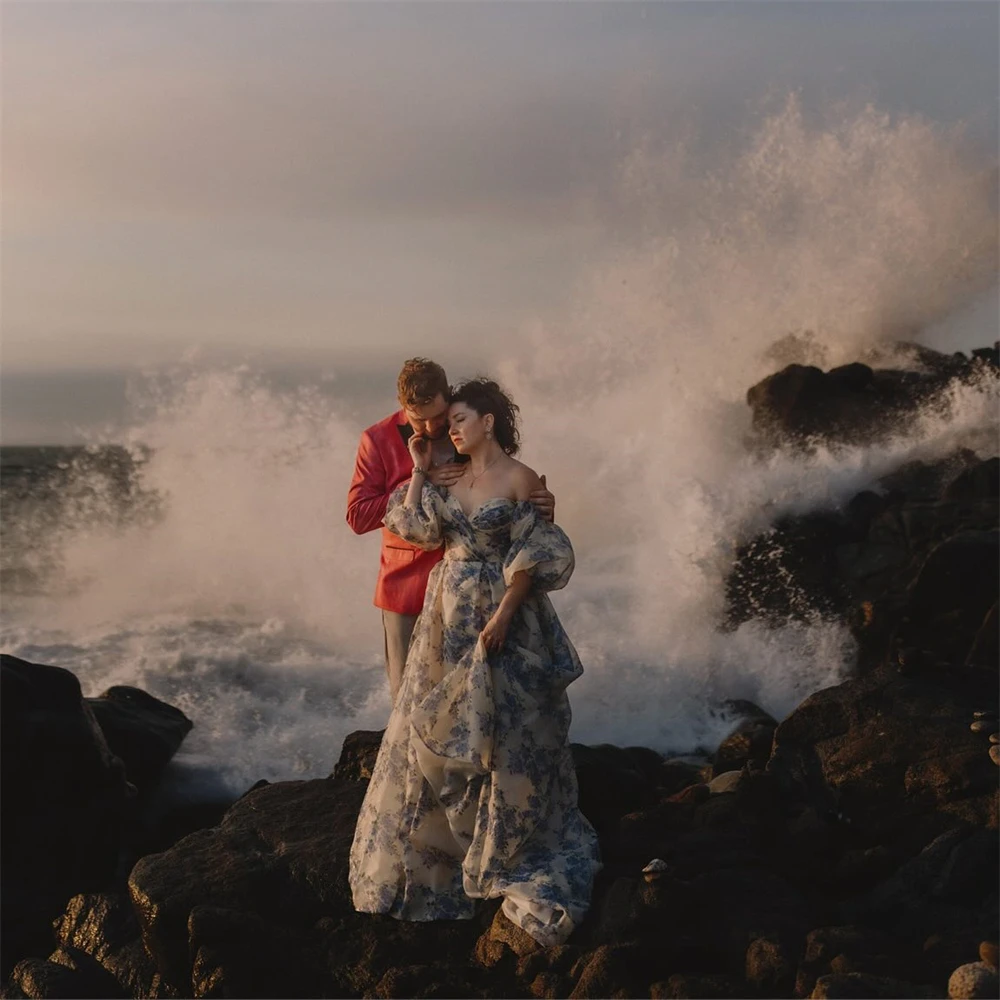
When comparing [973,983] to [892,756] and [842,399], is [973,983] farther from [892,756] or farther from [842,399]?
[842,399]

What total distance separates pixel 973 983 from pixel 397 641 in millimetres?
2812

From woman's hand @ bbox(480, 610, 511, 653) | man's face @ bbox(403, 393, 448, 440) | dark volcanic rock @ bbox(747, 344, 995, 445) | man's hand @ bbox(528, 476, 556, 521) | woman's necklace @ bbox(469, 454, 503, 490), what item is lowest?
woman's hand @ bbox(480, 610, 511, 653)

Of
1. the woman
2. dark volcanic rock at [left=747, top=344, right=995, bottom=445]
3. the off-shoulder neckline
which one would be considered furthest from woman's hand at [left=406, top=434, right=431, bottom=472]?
dark volcanic rock at [left=747, top=344, right=995, bottom=445]

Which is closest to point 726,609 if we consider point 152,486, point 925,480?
point 925,480

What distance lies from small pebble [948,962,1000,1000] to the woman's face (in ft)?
8.78

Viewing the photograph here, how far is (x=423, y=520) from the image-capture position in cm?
538

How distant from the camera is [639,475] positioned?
17.3 m

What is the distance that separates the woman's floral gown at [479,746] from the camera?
5.24 m

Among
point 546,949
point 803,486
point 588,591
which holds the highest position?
point 803,486

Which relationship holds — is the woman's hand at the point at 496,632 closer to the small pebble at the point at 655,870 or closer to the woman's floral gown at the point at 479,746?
the woman's floral gown at the point at 479,746

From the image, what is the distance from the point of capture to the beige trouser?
5.93 meters

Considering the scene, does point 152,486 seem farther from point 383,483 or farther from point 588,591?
point 383,483

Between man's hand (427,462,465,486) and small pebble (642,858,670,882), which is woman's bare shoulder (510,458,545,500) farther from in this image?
small pebble (642,858,670,882)

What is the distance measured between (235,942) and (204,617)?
1046 cm
